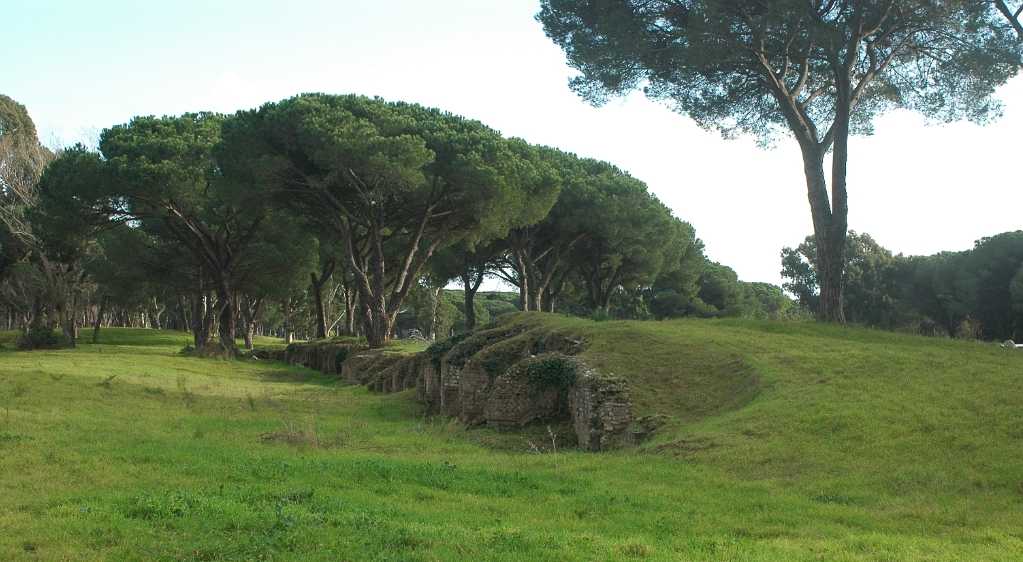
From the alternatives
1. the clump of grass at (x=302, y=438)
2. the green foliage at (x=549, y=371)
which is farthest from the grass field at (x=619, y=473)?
the green foliage at (x=549, y=371)

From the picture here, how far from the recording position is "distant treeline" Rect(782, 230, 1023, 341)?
43906mm

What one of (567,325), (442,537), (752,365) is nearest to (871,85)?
(567,325)

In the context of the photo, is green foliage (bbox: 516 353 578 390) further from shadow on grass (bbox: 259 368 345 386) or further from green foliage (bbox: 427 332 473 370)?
shadow on grass (bbox: 259 368 345 386)

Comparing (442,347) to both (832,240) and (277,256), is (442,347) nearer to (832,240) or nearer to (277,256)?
(832,240)

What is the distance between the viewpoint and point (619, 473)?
10.6m

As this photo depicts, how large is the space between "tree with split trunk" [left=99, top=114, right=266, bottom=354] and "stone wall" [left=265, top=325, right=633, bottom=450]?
16061 millimetres

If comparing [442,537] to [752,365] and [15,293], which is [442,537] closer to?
[752,365]

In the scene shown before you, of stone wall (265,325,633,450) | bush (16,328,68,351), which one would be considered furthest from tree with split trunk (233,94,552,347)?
bush (16,328,68,351)

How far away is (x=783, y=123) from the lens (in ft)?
90.8

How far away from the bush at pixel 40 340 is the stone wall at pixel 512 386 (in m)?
23.2

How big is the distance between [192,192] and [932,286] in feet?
136

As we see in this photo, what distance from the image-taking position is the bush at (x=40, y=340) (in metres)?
40.9

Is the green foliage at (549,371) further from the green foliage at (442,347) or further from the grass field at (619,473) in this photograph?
the green foliage at (442,347)

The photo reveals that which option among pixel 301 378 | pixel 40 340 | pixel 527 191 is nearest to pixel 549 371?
pixel 301 378
